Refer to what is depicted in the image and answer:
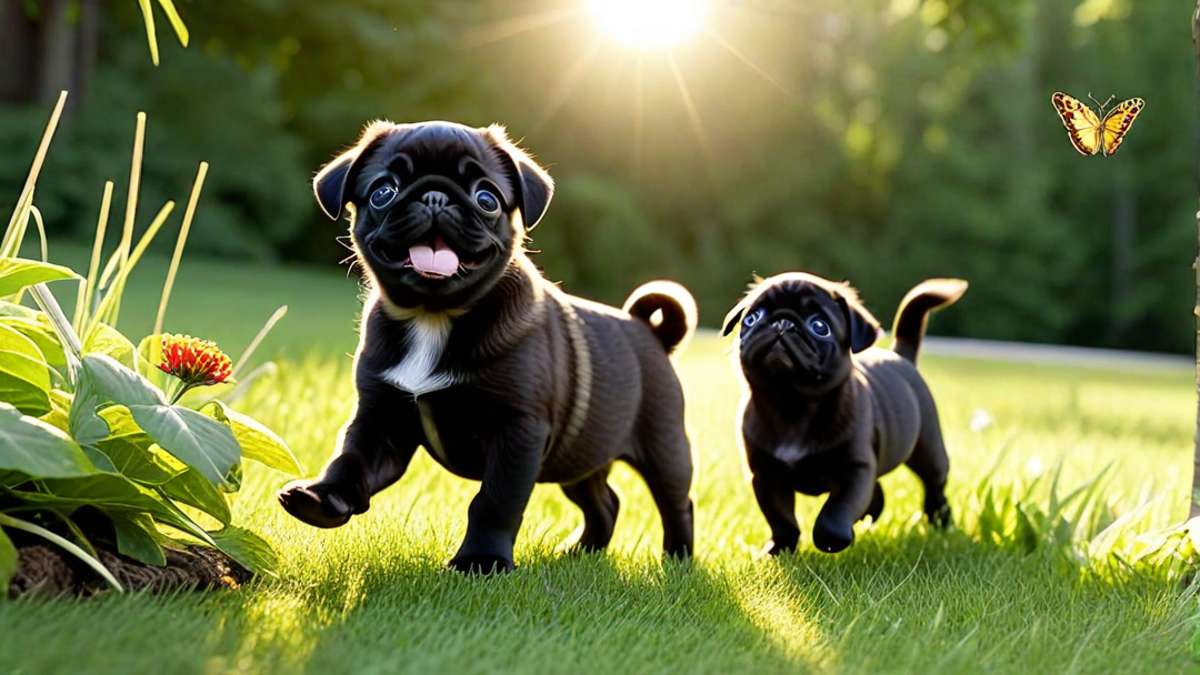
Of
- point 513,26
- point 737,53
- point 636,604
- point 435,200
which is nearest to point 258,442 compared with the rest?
point 435,200

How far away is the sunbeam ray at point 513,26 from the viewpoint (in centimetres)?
2283

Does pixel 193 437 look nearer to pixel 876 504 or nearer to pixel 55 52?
pixel 876 504

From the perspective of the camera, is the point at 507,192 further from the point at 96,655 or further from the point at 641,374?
the point at 96,655

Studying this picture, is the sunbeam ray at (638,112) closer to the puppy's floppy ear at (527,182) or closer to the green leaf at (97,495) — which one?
the puppy's floppy ear at (527,182)

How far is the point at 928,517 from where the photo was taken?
15.0ft

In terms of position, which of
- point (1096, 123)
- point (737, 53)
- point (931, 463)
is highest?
point (737, 53)

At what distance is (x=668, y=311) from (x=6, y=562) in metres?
2.20

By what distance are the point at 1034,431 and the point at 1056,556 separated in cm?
477

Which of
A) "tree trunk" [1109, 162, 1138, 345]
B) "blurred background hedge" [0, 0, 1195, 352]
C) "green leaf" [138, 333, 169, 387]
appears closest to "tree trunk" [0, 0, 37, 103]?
"blurred background hedge" [0, 0, 1195, 352]

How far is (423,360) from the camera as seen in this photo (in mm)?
3053

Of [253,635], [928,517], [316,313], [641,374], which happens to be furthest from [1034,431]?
[316,313]

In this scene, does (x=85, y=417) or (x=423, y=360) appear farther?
(x=423, y=360)

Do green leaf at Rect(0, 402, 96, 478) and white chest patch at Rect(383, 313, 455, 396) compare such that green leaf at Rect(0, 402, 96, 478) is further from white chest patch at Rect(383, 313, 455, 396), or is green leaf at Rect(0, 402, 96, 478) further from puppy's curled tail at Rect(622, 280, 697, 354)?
puppy's curled tail at Rect(622, 280, 697, 354)

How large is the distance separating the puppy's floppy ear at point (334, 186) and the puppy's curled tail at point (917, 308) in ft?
7.50
